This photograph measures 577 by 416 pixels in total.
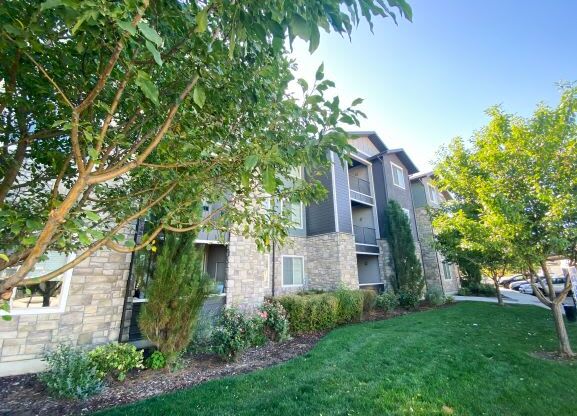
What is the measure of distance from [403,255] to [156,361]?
45.2ft

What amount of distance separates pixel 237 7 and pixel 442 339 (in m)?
9.25

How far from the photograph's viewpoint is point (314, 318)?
9.74 m

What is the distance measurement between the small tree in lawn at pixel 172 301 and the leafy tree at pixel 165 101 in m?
3.40

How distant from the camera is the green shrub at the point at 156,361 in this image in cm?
576

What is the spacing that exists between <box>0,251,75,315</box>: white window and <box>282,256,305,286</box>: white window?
27.6ft

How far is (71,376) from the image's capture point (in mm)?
4598

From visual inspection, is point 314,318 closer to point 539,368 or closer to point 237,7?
point 539,368

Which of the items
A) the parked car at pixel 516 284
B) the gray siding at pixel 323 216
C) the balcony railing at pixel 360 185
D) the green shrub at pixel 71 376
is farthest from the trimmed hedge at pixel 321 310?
the parked car at pixel 516 284

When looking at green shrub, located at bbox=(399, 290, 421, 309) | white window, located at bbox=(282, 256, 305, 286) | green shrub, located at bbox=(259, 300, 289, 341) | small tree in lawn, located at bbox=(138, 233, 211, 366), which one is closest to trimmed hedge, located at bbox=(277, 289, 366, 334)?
green shrub, located at bbox=(259, 300, 289, 341)

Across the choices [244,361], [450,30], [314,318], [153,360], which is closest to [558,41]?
[450,30]

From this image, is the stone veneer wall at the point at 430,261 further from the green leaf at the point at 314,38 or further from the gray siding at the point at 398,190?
the green leaf at the point at 314,38

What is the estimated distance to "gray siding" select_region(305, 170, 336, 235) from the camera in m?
14.1

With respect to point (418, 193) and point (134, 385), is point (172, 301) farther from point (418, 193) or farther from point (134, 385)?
point (418, 193)

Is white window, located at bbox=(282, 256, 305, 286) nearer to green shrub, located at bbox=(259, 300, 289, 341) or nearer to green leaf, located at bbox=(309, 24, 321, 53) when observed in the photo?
green shrub, located at bbox=(259, 300, 289, 341)
